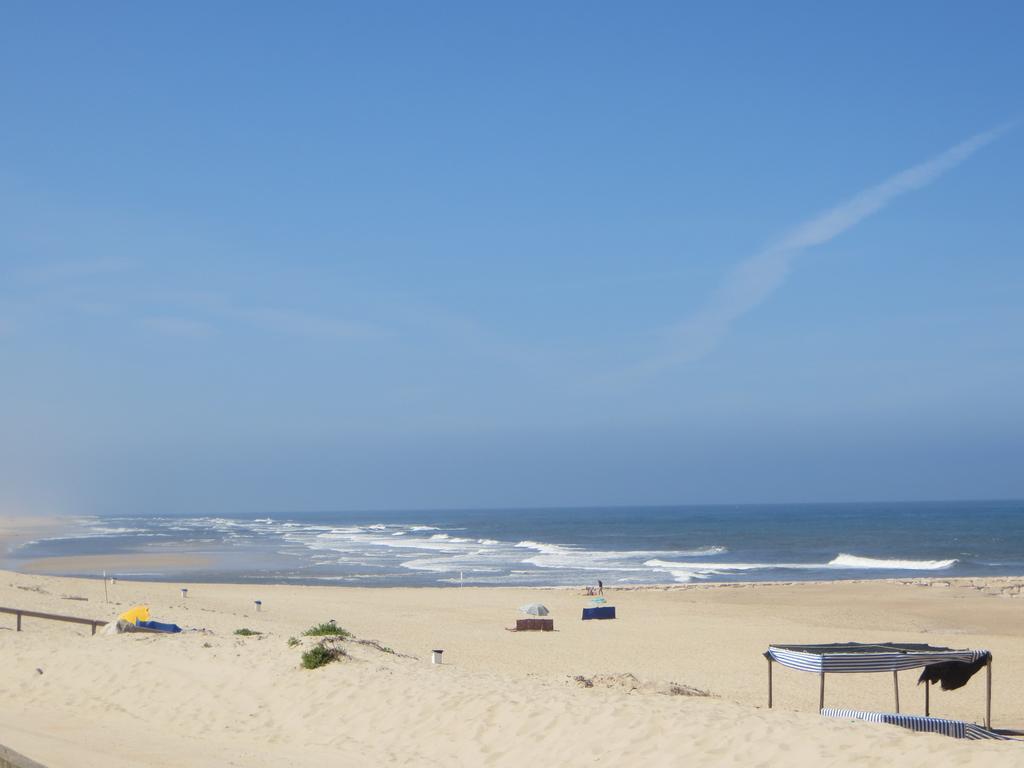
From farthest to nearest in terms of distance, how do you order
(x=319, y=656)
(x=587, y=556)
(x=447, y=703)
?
(x=587, y=556)
(x=319, y=656)
(x=447, y=703)

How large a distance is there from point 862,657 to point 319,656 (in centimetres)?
591

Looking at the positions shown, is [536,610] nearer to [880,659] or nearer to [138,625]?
[138,625]

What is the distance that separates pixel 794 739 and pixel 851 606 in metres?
25.2

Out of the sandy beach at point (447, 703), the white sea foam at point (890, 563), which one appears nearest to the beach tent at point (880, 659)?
the sandy beach at point (447, 703)

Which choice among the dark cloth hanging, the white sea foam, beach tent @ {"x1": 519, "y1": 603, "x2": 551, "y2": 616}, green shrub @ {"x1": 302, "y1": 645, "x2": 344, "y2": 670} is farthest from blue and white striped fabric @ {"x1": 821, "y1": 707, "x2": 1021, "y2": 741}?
the white sea foam

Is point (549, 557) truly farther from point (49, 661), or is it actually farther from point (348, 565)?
point (49, 661)

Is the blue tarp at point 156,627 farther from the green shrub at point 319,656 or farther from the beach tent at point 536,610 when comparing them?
the beach tent at point 536,610

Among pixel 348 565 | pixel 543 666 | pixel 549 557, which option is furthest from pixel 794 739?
pixel 549 557

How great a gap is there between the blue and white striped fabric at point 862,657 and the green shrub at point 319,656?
490cm

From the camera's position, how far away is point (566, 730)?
9.05 m

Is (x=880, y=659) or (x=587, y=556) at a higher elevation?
(x=880, y=659)

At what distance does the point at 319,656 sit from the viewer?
1163 centimetres

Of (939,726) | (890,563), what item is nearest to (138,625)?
(939,726)

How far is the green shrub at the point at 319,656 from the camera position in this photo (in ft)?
37.9
